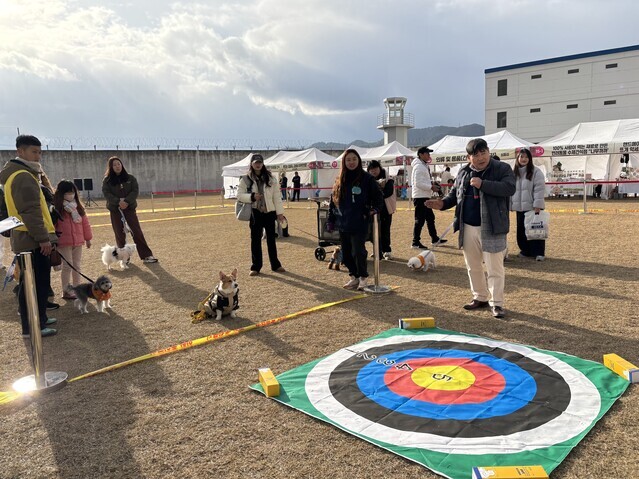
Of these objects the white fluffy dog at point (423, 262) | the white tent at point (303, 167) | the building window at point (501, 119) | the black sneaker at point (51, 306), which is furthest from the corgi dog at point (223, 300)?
the building window at point (501, 119)

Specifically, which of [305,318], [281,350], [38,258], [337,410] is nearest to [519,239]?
[305,318]

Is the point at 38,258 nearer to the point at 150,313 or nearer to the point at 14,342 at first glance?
the point at 14,342

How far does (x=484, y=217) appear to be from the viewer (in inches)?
201

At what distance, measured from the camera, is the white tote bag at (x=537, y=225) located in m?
8.05

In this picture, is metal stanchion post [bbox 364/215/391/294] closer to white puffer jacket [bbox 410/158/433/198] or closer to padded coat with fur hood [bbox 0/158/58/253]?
white puffer jacket [bbox 410/158/433/198]

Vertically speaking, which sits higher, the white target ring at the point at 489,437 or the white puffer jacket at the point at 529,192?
the white puffer jacket at the point at 529,192

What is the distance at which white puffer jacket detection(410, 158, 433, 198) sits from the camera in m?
9.19

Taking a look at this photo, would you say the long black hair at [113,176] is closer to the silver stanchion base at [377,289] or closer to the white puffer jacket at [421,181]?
the silver stanchion base at [377,289]

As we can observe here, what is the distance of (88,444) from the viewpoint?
9.73 ft

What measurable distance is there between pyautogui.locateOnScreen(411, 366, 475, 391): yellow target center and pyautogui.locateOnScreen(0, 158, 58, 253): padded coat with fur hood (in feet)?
13.4

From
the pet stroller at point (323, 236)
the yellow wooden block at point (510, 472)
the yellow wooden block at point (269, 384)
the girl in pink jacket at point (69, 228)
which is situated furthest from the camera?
the pet stroller at point (323, 236)

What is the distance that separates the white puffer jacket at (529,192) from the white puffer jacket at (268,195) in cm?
422

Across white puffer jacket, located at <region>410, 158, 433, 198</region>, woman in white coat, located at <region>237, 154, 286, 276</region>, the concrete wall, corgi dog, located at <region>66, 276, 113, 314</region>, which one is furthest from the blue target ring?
the concrete wall

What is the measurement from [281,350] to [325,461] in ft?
5.99
